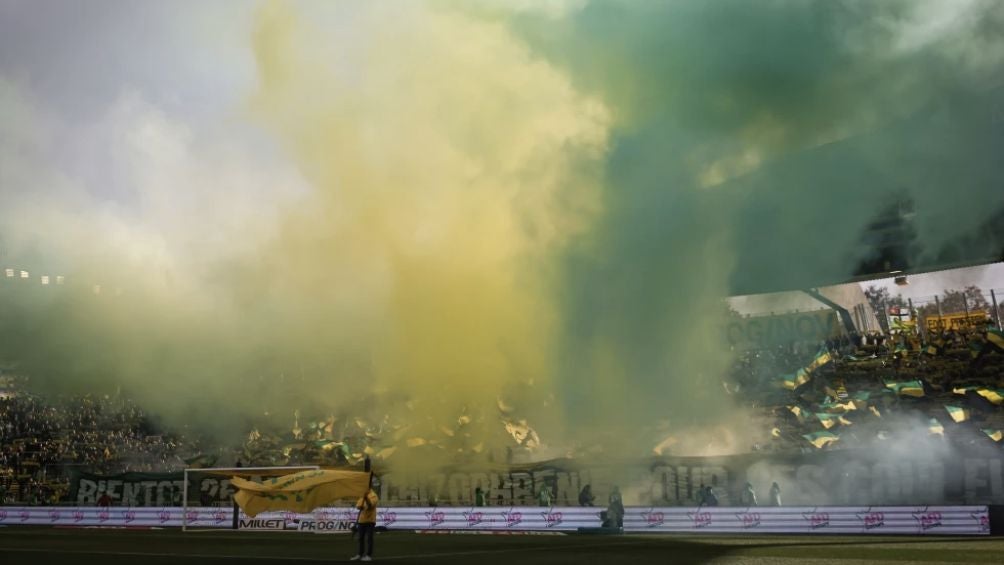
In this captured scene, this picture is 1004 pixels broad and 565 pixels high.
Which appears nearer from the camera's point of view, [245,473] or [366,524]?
[366,524]

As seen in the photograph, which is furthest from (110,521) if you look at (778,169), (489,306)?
(778,169)

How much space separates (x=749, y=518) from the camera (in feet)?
74.1

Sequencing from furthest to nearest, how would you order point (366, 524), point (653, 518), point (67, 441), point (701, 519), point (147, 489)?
point (67, 441) → point (147, 489) → point (653, 518) → point (701, 519) → point (366, 524)

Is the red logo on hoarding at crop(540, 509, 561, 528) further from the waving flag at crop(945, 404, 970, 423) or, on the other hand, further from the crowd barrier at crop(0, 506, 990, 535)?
the waving flag at crop(945, 404, 970, 423)

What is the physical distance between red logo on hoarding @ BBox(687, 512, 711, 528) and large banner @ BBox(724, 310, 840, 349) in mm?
16187

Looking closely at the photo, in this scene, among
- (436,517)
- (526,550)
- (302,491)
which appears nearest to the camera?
(526,550)

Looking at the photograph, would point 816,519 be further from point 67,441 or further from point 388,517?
point 67,441

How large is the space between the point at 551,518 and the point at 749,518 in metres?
5.87

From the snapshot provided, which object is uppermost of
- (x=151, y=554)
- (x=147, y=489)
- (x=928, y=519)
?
(x=147, y=489)

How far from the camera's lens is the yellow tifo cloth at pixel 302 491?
2303 centimetres

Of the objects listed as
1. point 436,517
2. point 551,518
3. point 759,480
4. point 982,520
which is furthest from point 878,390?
point 436,517

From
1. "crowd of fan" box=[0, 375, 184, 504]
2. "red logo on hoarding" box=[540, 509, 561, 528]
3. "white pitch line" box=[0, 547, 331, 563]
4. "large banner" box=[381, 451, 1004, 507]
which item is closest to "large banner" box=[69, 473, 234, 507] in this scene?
"crowd of fan" box=[0, 375, 184, 504]

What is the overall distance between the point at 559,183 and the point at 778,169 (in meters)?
7.99

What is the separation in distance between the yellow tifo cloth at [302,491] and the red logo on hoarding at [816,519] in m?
12.0
